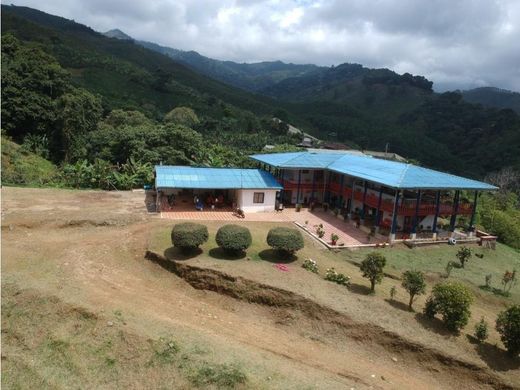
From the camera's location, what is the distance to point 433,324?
16969mm

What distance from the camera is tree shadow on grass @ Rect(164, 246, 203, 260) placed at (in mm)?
20297

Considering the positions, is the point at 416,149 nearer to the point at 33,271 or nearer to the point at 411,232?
the point at 411,232

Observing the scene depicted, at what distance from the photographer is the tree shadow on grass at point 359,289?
18.9 meters

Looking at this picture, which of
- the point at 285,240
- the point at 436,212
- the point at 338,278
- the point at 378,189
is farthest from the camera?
the point at 378,189

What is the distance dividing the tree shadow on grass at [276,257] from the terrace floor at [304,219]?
5556 millimetres

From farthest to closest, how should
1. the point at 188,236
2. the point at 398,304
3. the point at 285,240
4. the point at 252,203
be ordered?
1. the point at 252,203
2. the point at 285,240
3. the point at 188,236
4. the point at 398,304

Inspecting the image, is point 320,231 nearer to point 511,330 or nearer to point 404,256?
point 404,256

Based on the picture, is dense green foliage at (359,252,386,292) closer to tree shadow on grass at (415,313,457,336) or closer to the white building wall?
tree shadow on grass at (415,313,457,336)

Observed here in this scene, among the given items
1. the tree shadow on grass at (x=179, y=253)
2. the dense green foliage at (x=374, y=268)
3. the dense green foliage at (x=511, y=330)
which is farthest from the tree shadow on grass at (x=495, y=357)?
the tree shadow on grass at (x=179, y=253)

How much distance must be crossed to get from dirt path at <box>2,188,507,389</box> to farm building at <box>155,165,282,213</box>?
24.6ft

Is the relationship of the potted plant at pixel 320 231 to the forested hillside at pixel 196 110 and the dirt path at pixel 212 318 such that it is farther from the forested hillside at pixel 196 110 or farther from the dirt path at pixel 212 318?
the forested hillside at pixel 196 110

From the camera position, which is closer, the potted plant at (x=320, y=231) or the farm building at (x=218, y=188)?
the potted plant at (x=320, y=231)

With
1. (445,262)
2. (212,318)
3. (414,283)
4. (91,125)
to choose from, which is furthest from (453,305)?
(91,125)

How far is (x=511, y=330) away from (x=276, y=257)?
36.2 feet
